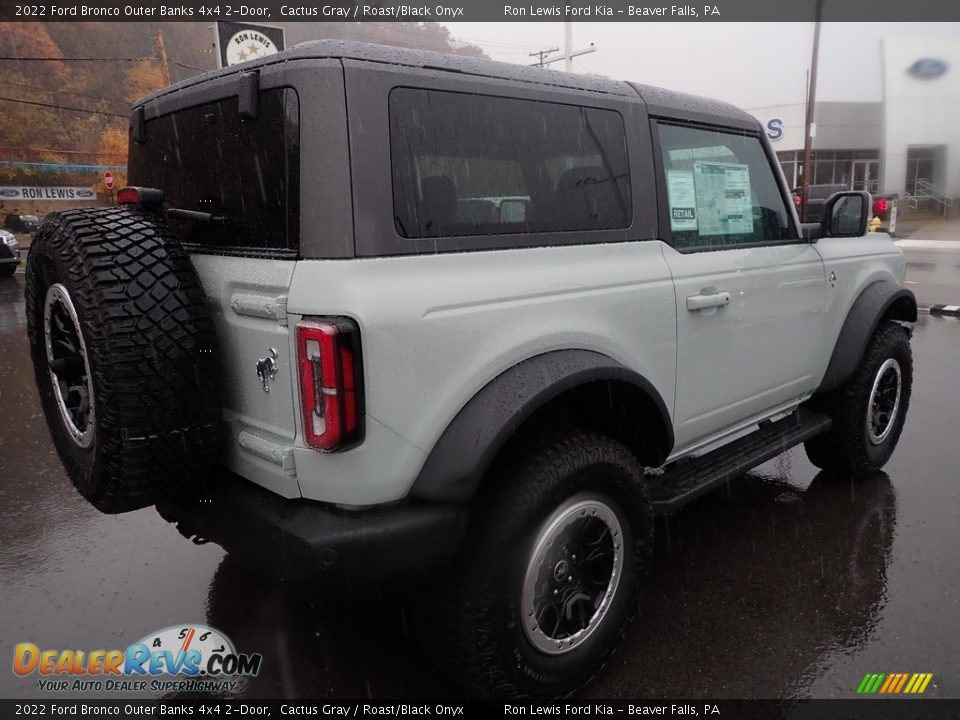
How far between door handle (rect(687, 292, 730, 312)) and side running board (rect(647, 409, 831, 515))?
2.39 feet

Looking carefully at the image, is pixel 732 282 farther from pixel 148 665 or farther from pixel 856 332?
pixel 148 665

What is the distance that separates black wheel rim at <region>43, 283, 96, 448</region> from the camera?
7.05 feet

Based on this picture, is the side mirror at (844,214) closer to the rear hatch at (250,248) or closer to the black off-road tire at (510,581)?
the black off-road tire at (510,581)

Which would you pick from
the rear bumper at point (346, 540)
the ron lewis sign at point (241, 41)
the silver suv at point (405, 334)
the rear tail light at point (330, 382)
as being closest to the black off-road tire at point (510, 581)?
the silver suv at point (405, 334)

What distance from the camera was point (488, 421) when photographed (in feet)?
6.44

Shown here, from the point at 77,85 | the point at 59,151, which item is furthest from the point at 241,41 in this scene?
the point at 77,85

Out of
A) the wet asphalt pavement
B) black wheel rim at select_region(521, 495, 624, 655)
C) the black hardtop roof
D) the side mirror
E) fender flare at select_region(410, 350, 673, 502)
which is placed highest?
the black hardtop roof

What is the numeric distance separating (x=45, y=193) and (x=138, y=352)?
44294mm

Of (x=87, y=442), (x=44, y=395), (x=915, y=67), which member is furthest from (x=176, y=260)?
(x=915, y=67)

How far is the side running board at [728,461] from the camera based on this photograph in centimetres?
278

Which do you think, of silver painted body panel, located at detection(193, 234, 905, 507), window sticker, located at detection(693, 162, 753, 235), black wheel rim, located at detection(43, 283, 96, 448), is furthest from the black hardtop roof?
black wheel rim, located at detection(43, 283, 96, 448)

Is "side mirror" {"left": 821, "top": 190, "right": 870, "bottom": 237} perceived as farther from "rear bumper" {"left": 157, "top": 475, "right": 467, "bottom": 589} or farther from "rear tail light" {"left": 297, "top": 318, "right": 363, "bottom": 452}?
"rear tail light" {"left": 297, "top": 318, "right": 363, "bottom": 452}

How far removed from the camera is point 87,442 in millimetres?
2219

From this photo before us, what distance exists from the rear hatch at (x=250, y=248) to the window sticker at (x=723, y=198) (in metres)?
1.82
